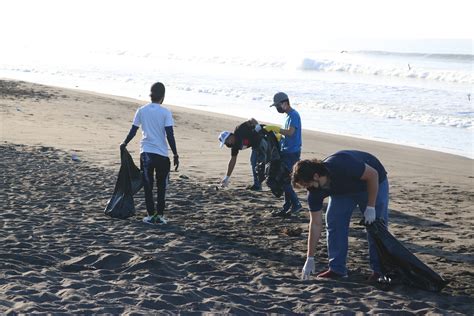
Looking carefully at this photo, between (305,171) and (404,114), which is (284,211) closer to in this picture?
(305,171)

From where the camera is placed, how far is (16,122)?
15688 mm

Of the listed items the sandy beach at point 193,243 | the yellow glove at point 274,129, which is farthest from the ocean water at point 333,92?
the yellow glove at point 274,129

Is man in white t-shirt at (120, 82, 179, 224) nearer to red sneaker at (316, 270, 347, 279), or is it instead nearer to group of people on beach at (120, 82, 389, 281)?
group of people on beach at (120, 82, 389, 281)

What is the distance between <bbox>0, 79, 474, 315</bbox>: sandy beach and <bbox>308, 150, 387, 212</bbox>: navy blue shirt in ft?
2.64

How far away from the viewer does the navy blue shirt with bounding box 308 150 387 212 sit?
5.68 m

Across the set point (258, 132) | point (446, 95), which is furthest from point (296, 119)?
point (446, 95)

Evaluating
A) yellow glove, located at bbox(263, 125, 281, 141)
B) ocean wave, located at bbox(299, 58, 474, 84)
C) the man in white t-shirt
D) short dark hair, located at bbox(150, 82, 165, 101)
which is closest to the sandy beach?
the man in white t-shirt

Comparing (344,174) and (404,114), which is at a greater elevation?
(404,114)

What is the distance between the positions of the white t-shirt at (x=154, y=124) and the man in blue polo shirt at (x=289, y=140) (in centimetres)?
140

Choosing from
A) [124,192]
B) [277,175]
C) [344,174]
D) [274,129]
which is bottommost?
[124,192]

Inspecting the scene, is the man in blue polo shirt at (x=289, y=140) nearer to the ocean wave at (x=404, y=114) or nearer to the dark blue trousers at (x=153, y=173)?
the dark blue trousers at (x=153, y=173)

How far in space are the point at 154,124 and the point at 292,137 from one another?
174cm

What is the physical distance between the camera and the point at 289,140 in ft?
28.2

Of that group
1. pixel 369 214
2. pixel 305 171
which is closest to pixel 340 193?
pixel 369 214
